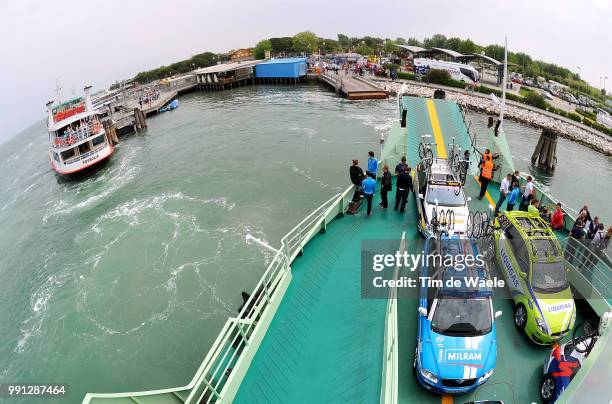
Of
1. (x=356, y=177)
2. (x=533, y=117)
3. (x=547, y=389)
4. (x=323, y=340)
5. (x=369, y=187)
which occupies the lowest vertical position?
(x=533, y=117)

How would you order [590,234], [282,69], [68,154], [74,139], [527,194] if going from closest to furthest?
[590,234], [527,194], [68,154], [74,139], [282,69]

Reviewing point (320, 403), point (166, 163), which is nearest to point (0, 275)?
point (166, 163)

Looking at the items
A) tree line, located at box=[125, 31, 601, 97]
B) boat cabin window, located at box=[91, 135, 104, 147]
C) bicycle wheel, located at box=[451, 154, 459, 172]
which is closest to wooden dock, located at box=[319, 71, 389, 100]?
tree line, located at box=[125, 31, 601, 97]

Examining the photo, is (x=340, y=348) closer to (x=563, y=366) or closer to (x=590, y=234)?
(x=563, y=366)

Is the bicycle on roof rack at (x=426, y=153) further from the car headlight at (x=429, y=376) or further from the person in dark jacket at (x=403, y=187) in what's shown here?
the car headlight at (x=429, y=376)

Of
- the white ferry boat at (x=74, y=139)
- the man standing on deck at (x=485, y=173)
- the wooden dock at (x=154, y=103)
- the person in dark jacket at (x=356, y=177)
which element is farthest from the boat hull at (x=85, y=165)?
the man standing on deck at (x=485, y=173)

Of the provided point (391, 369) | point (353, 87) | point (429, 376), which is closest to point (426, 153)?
point (429, 376)

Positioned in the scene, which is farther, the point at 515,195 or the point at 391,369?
the point at 515,195

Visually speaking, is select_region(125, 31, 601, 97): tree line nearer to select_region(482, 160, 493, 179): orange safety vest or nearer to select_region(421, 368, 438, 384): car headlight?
select_region(482, 160, 493, 179): orange safety vest
